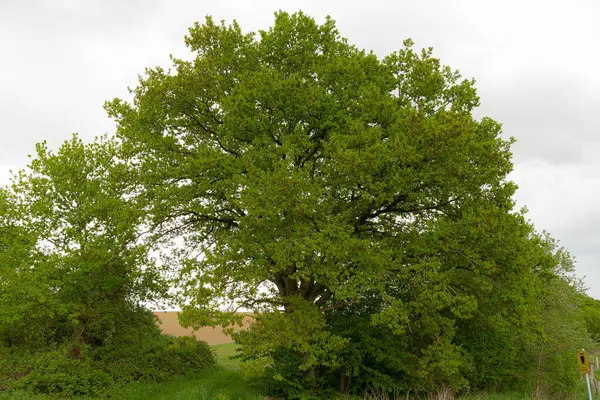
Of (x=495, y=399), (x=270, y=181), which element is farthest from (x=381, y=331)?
(x=270, y=181)

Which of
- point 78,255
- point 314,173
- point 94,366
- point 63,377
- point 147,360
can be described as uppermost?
point 314,173

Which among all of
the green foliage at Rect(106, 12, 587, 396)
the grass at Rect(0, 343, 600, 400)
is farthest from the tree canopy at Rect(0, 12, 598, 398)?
the grass at Rect(0, 343, 600, 400)

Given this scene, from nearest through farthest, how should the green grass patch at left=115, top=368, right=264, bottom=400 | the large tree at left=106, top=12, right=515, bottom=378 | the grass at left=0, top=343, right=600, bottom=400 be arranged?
the large tree at left=106, top=12, right=515, bottom=378 → the grass at left=0, top=343, right=600, bottom=400 → the green grass patch at left=115, top=368, right=264, bottom=400

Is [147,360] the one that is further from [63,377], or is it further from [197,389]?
[197,389]

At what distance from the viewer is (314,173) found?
2052 cm

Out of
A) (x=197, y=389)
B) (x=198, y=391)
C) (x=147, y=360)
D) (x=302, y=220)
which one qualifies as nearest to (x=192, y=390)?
(x=197, y=389)

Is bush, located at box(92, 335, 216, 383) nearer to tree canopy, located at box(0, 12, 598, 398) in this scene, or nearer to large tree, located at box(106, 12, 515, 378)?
tree canopy, located at box(0, 12, 598, 398)

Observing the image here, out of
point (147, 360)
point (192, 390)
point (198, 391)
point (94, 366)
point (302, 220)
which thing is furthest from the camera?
point (147, 360)

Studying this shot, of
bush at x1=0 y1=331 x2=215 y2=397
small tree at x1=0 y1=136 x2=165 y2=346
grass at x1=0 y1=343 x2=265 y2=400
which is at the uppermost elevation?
small tree at x1=0 y1=136 x2=165 y2=346

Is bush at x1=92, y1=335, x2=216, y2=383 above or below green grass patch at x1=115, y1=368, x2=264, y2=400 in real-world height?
above

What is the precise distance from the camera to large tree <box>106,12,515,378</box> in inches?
634

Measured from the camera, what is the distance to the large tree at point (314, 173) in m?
16.1

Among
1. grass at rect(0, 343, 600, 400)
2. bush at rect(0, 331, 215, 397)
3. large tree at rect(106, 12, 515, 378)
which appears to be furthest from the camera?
bush at rect(0, 331, 215, 397)

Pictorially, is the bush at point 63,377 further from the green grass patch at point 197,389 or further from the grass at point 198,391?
the green grass patch at point 197,389
